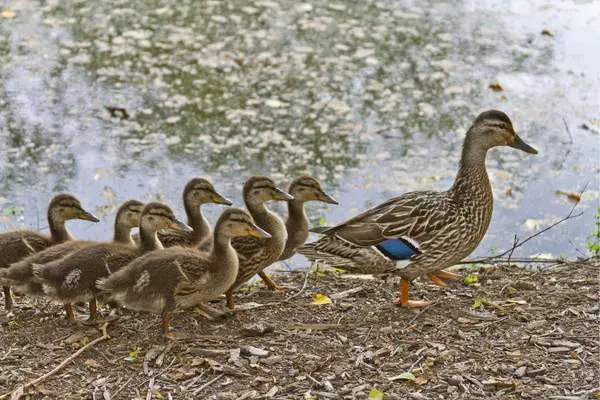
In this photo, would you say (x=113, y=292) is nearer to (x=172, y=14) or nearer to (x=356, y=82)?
(x=356, y=82)

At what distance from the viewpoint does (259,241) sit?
6.52 m

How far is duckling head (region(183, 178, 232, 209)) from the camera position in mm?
6824

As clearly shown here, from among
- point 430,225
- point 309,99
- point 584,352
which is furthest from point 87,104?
point 584,352

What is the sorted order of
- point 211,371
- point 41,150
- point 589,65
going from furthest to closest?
1. point 589,65
2. point 41,150
3. point 211,371

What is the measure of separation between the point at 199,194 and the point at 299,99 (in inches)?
153

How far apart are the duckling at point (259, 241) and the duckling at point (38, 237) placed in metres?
1.12

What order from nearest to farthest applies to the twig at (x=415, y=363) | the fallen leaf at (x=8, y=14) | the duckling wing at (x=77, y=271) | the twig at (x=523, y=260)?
the twig at (x=415, y=363) → the duckling wing at (x=77, y=271) → the twig at (x=523, y=260) → the fallen leaf at (x=8, y=14)

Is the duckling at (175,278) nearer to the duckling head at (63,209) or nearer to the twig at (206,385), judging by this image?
the twig at (206,385)

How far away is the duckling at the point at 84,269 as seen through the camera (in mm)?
5973

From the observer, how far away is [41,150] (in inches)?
377

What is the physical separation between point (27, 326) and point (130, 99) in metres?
4.62

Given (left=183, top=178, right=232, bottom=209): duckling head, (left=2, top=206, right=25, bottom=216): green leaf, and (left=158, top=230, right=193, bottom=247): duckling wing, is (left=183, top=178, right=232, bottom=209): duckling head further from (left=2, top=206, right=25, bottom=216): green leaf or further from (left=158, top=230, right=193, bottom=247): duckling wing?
(left=2, top=206, right=25, bottom=216): green leaf

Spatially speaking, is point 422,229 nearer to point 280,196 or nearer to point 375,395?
point 280,196

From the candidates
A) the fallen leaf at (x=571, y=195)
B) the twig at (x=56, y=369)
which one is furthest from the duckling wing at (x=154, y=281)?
the fallen leaf at (x=571, y=195)
